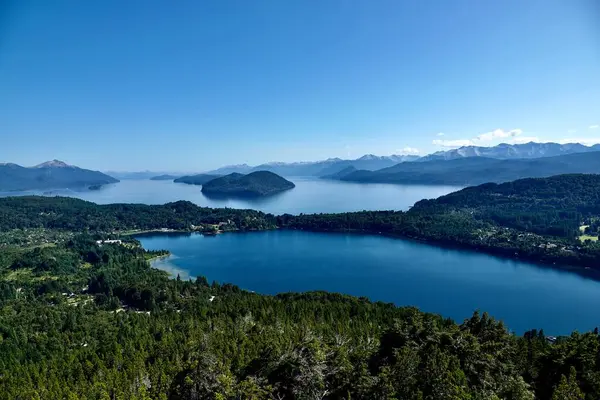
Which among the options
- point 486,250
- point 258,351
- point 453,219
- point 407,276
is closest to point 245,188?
point 453,219

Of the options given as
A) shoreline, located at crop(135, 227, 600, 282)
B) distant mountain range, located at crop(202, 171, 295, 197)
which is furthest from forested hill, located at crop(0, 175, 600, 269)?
distant mountain range, located at crop(202, 171, 295, 197)

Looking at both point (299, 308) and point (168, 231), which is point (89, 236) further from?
point (299, 308)

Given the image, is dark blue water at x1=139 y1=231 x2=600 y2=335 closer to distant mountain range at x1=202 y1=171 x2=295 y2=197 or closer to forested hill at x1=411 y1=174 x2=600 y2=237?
forested hill at x1=411 y1=174 x2=600 y2=237

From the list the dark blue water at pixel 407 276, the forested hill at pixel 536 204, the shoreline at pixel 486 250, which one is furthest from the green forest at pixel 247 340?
the dark blue water at pixel 407 276

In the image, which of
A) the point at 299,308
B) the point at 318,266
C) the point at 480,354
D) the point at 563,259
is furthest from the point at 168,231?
the point at 480,354

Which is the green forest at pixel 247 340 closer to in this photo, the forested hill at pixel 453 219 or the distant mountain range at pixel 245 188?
the forested hill at pixel 453 219

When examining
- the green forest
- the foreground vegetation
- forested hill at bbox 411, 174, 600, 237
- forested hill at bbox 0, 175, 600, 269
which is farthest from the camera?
forested hill at bbox 411, 174, 600, 237
